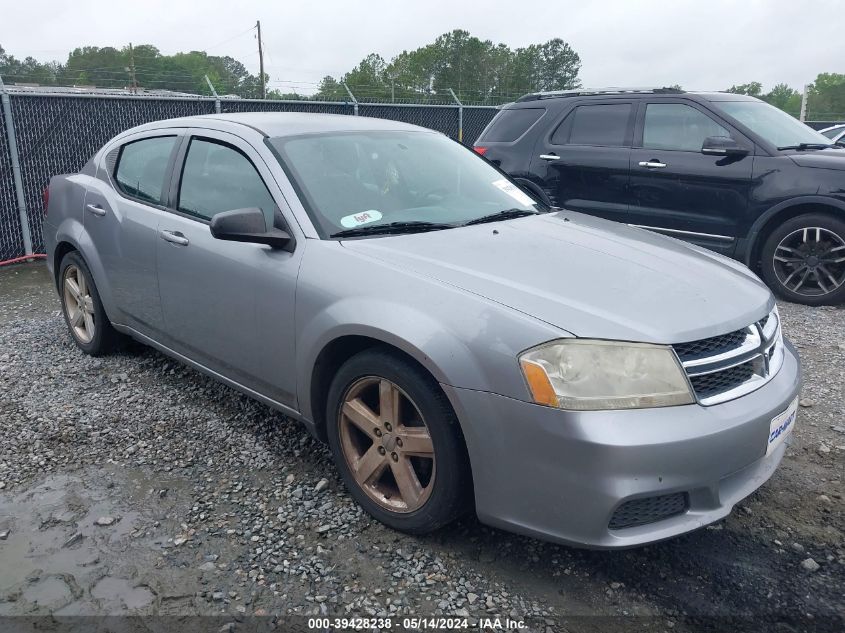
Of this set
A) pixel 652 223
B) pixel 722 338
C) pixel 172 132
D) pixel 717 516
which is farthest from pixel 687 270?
pixel 652 223

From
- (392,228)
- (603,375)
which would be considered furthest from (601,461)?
(392,228)

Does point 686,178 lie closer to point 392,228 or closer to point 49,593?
point 392,228

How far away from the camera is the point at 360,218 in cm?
325

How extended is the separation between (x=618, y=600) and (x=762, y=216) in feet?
15.6

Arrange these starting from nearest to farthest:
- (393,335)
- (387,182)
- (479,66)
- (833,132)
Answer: (393,335) < (387,182) < (833,132) < (479,66)

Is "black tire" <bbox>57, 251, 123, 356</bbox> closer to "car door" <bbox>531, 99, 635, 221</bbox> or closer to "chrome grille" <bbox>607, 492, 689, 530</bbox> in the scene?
"chrome grille" <bbox>607, 492, 689, 530</bbox>

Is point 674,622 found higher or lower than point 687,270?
lower

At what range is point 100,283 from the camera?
4527 mm

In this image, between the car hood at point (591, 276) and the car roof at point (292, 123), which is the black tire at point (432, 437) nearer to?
the car hood at point (591, 276)

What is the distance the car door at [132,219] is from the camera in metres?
4.05

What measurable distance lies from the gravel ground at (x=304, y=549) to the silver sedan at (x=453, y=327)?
0.26 meters

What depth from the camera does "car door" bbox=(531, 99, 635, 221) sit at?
278 inches

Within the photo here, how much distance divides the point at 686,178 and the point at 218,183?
456cm

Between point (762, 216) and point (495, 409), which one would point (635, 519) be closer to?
point (495, 409)
